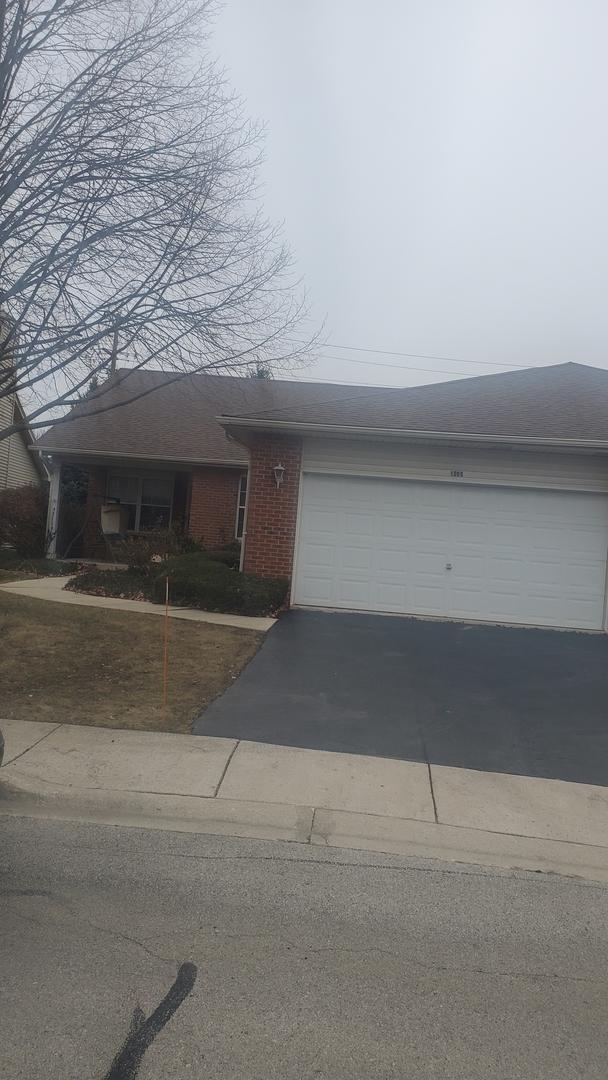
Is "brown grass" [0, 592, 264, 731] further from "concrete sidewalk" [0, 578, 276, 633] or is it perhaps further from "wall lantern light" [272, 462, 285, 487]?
"wall lantern light" [272, 462, 285, 487]

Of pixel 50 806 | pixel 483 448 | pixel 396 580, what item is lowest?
pixel 50 806

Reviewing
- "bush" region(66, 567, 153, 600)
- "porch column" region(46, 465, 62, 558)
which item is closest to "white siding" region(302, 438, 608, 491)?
"bush" region(66, 567, 153, 600)

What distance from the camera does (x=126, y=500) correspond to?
68.6 ft

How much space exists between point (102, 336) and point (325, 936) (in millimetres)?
A: 6208

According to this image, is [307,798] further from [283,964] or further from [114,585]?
[114,585]

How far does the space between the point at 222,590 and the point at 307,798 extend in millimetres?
6949

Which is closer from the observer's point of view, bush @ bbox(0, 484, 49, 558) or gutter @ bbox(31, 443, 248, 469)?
gutter @ bbox(31, 443, 248, 469)

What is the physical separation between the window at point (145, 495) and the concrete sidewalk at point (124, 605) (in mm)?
5935

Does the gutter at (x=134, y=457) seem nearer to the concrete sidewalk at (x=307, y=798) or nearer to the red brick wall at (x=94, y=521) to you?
the red brick wall at (x=94, y=521)

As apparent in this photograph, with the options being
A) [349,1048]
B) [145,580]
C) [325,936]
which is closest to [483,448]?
[145,580]

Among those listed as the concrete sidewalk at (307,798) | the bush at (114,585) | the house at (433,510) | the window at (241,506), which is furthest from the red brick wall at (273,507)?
the concrete sidewalk at (307,798)

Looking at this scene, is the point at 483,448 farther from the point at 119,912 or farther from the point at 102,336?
the point at 119,912

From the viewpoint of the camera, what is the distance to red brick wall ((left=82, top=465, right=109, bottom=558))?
20.3m

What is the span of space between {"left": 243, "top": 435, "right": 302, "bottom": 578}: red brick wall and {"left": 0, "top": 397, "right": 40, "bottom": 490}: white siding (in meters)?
12.8
